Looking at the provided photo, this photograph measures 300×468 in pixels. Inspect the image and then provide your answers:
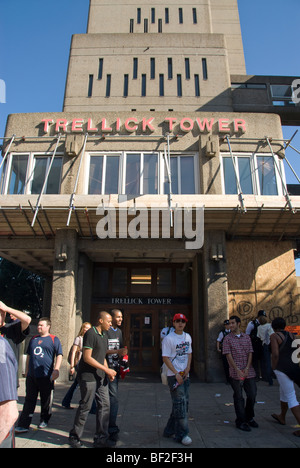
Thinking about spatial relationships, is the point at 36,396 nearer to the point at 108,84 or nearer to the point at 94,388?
the point at 94,388

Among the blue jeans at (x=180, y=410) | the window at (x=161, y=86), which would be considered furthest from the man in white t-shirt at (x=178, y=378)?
the window at (x=161, y=86)

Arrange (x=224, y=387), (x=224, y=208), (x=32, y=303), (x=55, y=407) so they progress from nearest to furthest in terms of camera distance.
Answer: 1. (x=55, y=407)
2. (x=224, y=387)
3. (x=224, y=208)
4. (x=32, y=303)

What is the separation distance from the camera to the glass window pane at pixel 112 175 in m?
11.5

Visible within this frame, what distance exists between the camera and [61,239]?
424 inches

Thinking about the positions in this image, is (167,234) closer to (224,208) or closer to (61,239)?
(224,208)

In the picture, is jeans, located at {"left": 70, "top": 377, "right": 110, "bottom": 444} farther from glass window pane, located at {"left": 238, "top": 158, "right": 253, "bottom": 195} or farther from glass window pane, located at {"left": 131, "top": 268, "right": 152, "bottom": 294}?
glass window pane, located at {"left": 238, "top": 158, "right": 253, "bottom": 195}

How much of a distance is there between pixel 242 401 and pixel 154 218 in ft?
19.5

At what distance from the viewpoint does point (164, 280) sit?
13.5m

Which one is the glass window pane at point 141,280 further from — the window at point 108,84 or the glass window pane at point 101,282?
the window at point 108,84

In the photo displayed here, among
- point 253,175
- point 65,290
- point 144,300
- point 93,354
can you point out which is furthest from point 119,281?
point 93,354

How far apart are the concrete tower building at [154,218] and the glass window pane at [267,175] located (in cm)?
4

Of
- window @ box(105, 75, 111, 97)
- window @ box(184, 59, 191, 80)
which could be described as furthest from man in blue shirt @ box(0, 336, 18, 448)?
window @ box(184, 59, 191, 80)
